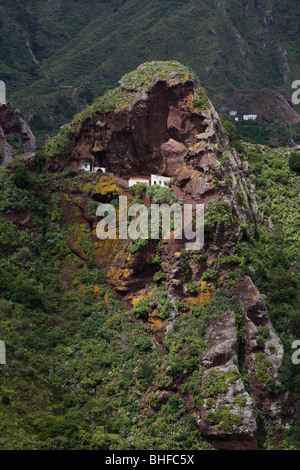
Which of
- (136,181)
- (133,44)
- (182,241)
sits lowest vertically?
(182,241)

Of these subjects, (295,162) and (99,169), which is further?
(295,162)

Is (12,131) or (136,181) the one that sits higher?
(12,131)

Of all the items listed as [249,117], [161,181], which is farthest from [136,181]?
[249,117]

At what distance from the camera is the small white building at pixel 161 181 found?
31953 mm

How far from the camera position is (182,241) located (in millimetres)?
28125

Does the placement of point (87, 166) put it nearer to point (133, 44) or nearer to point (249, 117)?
point (249, 117)

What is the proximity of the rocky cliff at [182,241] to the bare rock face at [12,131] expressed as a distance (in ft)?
58.3

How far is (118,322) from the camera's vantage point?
28.4 meters

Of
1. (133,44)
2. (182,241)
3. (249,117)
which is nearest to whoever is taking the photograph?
(182,241)

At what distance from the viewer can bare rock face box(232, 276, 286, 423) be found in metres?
24.4

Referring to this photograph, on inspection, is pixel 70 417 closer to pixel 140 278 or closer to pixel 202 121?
pixel 140 278

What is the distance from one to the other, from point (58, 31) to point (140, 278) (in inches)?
2870

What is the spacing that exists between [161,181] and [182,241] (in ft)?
17.3

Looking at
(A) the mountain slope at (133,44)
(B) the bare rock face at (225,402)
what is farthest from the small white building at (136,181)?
(A) the mountain slope at (133,44)
